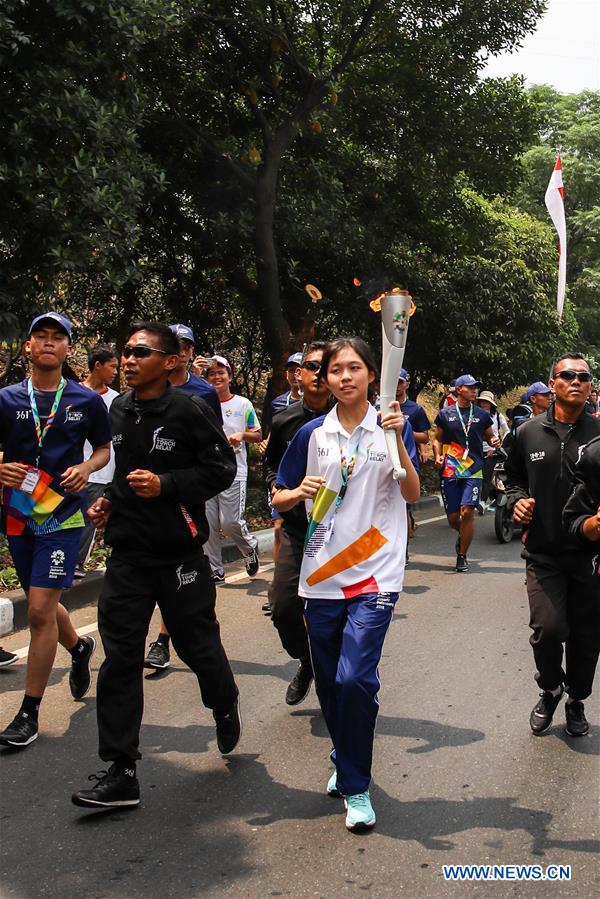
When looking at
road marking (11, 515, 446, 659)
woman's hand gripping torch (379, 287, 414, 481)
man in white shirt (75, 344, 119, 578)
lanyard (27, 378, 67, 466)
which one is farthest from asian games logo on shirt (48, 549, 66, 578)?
man in white shirt (75, 344, 119, 578)

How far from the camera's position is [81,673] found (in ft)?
18.6

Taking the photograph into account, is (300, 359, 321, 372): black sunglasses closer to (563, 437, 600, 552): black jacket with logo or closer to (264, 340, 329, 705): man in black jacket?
(264, 340, 329, 705): man in black jacket

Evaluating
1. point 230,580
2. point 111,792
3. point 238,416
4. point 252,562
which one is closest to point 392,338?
point 111,792

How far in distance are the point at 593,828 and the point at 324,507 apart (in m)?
1.64

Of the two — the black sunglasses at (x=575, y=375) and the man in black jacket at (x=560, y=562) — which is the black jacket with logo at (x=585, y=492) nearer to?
the man in black jacket at (x=560, y=562)

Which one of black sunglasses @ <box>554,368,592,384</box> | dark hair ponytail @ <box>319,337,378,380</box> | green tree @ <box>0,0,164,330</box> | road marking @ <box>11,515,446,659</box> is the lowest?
road marking @ <box>11,515,446,659</box>

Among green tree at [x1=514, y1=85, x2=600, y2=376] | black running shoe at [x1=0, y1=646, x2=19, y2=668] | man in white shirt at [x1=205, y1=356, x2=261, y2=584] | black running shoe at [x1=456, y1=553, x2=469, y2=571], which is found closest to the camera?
black running shoe at [x1=0, y1=646, x2=19, y2=668]

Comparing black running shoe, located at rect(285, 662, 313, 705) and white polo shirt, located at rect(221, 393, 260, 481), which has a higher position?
white polo shirt, located at rect(221, 393, 260, 481)

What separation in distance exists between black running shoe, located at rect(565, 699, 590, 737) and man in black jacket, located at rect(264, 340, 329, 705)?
1378 millimetres

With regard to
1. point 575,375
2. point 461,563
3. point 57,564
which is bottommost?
point 461,563

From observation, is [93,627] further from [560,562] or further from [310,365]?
[560,562]

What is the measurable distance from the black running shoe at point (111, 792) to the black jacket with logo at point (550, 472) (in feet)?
7.46

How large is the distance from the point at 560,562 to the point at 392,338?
180 centimetres

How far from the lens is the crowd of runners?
4.16 metres
